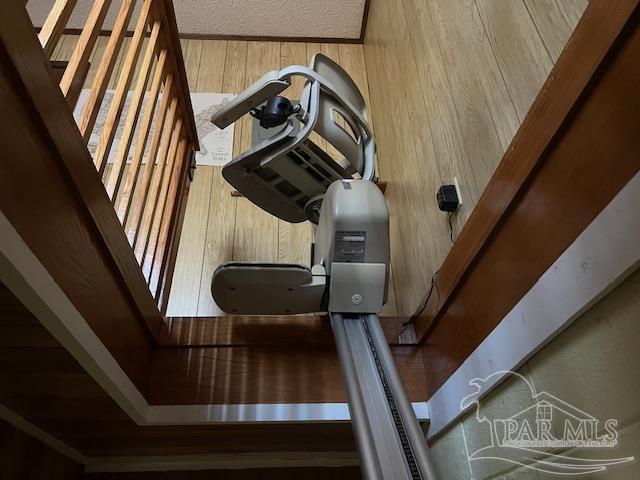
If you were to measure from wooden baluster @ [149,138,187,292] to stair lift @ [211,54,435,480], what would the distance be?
0.95 feet

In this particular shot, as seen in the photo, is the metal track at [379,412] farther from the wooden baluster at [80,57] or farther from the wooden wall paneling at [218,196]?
the wooden wall paneling at [218,196]

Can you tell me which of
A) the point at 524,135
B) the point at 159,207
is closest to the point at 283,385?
the point at 159,207

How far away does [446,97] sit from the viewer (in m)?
1.67

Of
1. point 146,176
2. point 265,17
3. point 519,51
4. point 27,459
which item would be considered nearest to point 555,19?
point 519,51

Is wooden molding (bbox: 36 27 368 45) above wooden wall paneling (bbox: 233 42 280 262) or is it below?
above

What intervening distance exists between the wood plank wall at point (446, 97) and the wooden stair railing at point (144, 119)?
0.94m

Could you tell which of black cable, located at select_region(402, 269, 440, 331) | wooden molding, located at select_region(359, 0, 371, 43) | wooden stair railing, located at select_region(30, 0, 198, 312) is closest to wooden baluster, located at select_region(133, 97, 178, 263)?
wooden stair railing, located at select_region(30, 0, 198, 312)

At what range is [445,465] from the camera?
1295 millimetres

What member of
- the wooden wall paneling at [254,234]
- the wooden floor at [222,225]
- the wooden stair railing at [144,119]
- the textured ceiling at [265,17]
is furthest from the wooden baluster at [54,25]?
the textured ceiling at [265,17]

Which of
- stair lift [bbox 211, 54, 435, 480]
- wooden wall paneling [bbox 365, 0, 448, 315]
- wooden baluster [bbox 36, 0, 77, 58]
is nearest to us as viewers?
wooden baluster [bbox 36, 0, 77, 58]

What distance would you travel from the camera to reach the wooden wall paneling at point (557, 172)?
70 cm

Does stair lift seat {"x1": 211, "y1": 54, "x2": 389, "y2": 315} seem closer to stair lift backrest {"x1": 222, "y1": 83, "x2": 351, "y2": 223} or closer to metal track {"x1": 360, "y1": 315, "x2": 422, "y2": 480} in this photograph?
stair lift backrest {"x1": 222, "y1": 83, "x2": 351, "y2": 223}

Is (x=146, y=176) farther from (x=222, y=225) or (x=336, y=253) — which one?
(x=222, y=225)

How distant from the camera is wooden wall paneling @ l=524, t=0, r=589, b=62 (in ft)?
3.10
